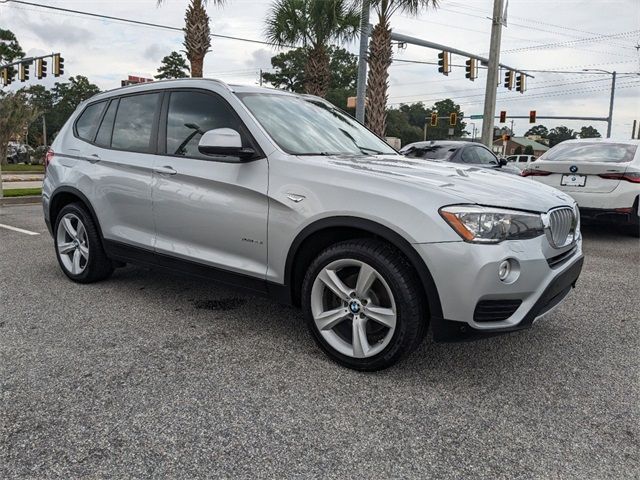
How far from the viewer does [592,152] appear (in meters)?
8.01

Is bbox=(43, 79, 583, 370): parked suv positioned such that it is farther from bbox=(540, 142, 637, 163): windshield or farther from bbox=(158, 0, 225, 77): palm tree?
bbox=(158, 0, 225, 77): palm tree

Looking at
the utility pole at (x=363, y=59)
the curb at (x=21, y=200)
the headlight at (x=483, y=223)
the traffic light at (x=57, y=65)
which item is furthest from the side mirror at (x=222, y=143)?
the traffic light at (x=57, y=65)

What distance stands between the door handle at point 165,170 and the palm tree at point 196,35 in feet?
41.7

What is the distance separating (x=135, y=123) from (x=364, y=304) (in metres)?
2.57

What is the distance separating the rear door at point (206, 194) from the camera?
10.9 ft

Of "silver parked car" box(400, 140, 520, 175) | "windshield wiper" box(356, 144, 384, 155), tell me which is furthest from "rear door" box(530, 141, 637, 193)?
"windshield wiper" box(356, 144, 384, 155)

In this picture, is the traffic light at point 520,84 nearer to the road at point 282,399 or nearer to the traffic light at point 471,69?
the traffic light at point 471,69

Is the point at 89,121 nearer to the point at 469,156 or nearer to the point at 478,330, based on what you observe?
the point at 478,330

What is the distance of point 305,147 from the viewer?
11.6 feet

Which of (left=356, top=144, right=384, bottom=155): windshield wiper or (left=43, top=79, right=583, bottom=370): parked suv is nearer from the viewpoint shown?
(left=43, top=79, right=583, bottom=370): parked suv

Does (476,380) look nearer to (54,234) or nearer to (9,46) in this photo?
(54,234)

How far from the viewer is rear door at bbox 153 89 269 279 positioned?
3.33 meters

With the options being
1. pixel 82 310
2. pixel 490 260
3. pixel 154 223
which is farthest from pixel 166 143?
pixel 490 260

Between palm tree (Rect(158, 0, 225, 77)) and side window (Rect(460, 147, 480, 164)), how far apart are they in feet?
29.8
